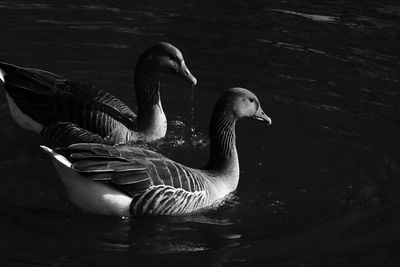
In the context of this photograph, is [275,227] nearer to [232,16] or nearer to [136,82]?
[136,82]

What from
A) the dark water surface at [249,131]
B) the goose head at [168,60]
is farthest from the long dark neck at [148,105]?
the dark water surface at [249,131]

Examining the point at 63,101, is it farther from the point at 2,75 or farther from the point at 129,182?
the point at 129,182

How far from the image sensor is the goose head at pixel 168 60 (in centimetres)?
1165

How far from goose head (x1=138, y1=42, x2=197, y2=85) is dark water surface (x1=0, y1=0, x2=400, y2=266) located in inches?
32.6

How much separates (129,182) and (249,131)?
119 inches

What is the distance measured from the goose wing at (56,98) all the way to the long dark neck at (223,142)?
1.74 metres

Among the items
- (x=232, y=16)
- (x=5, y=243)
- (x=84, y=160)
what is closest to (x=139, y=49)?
(x=232, y=16)

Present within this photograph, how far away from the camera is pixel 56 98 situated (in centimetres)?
1166

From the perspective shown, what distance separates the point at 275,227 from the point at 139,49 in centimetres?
587

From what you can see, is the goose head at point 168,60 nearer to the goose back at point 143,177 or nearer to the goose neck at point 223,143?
the goose neck at point 223,143

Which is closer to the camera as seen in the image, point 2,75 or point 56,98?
point 56,98

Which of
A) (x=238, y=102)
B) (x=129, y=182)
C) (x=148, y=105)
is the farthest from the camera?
(x=148, y=105)

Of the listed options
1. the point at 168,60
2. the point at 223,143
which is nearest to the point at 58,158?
the point at 223,143

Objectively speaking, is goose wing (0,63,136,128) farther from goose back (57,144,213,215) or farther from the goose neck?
goose back (57,144,213,215)
